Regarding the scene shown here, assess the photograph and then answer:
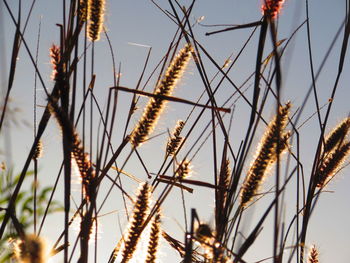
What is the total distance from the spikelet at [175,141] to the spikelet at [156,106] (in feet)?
0.50

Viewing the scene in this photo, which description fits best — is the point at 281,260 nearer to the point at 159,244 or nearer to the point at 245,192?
the point at 245,192

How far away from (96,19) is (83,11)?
0.15m

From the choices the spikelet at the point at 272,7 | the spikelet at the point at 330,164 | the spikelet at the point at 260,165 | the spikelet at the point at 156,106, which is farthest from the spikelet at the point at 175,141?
the spikelet at the point at 272,7

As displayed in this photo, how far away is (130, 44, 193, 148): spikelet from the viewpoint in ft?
4.07

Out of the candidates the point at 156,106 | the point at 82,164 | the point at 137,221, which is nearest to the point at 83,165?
the point at 82,164

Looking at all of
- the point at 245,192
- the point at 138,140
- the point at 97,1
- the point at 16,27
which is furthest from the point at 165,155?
the point at 16,27

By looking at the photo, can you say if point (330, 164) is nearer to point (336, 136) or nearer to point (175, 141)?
point (336, 136)

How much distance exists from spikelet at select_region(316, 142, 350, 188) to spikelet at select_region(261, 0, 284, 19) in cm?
55

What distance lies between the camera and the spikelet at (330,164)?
134 cm

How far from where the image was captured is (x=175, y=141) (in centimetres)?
145

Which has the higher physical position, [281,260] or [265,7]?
[265,7]

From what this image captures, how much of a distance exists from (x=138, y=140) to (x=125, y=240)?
29cm

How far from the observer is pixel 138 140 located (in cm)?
126

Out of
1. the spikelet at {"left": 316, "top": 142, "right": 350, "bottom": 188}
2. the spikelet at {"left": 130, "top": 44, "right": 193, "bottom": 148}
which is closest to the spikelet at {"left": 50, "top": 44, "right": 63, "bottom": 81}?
the spikelet at {"left": 130, "top": 44, "right": 193, "bottom": 148}
